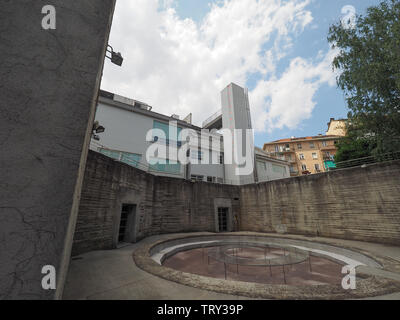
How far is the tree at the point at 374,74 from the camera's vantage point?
27.5 ft

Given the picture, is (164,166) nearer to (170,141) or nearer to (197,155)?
(170,141)

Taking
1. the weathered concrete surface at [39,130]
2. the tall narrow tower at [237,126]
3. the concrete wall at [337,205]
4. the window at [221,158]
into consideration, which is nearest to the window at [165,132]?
the window at [221,158]

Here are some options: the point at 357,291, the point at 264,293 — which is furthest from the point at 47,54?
the point at 357,291

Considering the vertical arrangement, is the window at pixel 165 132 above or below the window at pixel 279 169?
above

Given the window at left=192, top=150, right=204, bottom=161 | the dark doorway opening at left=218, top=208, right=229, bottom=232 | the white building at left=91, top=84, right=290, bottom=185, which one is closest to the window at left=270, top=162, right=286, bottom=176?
the white building at left=91, top=84, right=290, bottom=185

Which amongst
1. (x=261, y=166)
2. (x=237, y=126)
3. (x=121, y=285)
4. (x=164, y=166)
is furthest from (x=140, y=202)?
(x=261, y=166)

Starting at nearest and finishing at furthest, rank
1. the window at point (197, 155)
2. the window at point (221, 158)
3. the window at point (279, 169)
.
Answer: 1. the window at point (197, 155)
2. the window at point (221, 158)
3. the window at point (279, 169)

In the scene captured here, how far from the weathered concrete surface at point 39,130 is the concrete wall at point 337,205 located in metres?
Answer: 13.0

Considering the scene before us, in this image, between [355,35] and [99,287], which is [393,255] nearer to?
[99,287]

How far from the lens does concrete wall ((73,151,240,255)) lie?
6.80 m

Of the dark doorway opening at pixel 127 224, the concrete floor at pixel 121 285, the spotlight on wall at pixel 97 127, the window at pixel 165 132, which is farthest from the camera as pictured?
the window at pixel 165 132

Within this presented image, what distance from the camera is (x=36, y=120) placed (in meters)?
1.99

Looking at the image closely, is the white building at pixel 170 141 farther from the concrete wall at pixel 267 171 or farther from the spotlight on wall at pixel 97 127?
the spotlight on wall at pixel 97 127

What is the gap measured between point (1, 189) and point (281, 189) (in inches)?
563
